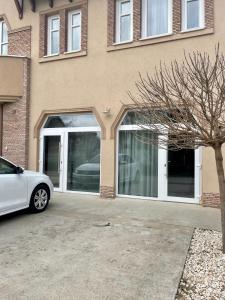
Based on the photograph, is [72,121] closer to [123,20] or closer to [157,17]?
[123,20]

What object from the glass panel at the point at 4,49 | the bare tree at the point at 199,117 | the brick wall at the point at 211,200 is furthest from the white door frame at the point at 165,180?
the glass panel at the point at 4,49

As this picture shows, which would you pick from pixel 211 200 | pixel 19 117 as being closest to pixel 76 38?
pixel 19 117

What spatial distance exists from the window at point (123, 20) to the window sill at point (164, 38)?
1.09 ft

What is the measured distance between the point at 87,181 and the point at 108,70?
12.6 feet

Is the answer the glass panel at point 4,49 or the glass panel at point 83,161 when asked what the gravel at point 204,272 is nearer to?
the glass panel at point 83,161

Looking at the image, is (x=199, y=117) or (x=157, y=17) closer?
(x=199, y=117)

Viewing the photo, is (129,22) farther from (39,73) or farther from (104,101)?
(39,73)

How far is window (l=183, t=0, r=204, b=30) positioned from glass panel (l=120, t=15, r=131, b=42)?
1862 millimetres

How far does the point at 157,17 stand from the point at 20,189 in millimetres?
6721

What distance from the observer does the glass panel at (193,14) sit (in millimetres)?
9531

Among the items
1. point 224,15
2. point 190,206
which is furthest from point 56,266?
point 224,15

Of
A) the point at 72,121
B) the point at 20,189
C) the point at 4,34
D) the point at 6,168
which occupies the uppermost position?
the point at 4,34

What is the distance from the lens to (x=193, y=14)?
959 cm

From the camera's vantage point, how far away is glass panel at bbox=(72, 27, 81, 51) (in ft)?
37.7
